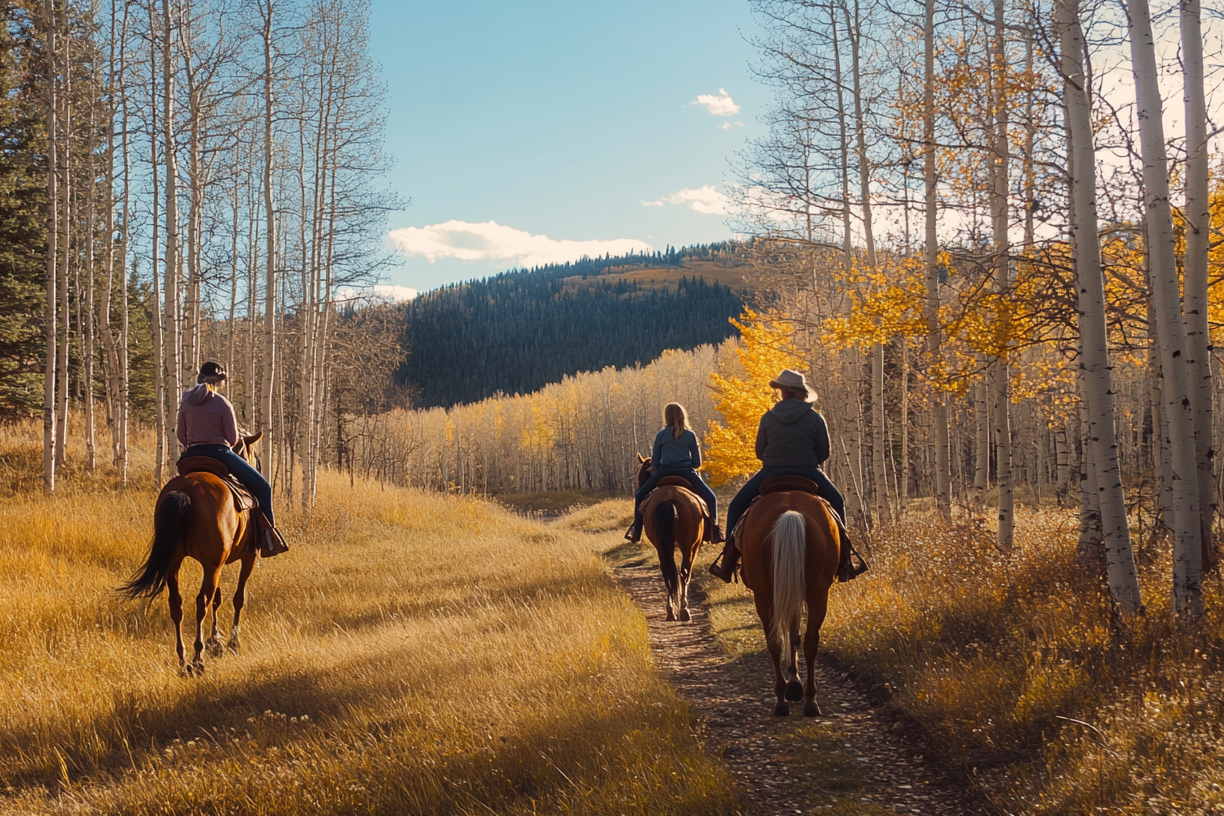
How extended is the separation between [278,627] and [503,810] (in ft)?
17.8

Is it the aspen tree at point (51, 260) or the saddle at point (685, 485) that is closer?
the saddle at point (685, 485)

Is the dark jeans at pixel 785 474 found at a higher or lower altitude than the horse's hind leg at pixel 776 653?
higher

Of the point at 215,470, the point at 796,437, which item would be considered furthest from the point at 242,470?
the point at 796,437

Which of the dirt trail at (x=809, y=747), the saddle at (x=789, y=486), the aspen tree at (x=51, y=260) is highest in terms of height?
the aspen tree at (x=51, y=260)

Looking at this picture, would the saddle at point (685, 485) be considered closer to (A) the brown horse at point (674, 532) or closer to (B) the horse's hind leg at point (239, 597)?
(A) the brown horse at point (674, 532)

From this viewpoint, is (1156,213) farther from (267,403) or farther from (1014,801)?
(267,403)

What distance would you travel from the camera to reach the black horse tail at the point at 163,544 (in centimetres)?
675

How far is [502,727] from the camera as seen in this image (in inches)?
191

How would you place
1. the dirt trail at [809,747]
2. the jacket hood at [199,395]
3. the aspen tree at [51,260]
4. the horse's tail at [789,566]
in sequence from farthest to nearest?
the aspen tree at [51,260]
the jacket hood at [199,395]
the horse's tail at [789,566]
the dirt trail at [809,747]

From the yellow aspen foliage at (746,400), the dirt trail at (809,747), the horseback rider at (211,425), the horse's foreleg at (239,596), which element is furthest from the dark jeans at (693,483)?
the yellow aspen foliage at (746,400)

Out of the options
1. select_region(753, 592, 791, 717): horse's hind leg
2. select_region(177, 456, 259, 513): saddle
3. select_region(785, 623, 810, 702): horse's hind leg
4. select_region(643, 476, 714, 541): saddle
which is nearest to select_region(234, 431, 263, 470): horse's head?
select_region(177, 456, 259, 513): saddle

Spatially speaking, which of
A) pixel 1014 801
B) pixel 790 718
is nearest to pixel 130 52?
pixel 790 718

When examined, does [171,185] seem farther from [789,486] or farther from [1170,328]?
[1170,328]

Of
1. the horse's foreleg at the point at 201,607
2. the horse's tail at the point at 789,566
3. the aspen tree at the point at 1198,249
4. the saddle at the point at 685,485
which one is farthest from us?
the saddle at the point at 685,485
